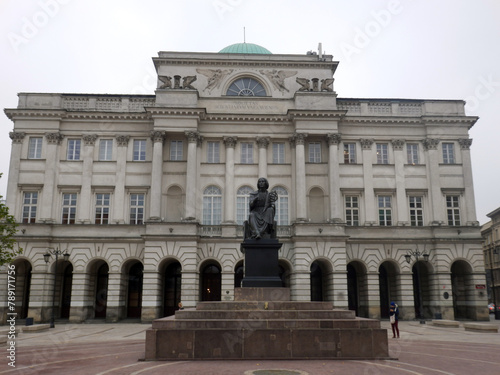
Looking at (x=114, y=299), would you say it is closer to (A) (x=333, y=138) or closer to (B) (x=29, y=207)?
(B) (x=29, y=207)

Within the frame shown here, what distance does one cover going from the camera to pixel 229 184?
38.7 m

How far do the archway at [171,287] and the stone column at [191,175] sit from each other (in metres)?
5.35

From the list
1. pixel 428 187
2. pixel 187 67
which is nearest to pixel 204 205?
pixel 187 67

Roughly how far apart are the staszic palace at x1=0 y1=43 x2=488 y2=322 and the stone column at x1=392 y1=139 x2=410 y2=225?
3.6 inches

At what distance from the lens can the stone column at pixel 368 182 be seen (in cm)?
3919

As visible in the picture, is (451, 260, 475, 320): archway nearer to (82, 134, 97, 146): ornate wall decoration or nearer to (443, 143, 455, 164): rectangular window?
(443, 143, 455, 164): rectangular window

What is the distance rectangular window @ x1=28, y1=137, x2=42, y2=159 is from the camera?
3922 centimetres

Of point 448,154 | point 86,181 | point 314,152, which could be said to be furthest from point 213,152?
point 448,154

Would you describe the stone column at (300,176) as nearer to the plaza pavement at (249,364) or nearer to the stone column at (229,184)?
the stone column at (229,184)

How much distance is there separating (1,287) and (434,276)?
113 ft

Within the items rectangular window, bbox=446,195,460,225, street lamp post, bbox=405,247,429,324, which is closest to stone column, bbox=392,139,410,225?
street lamp post, bbox=405,247,429,324

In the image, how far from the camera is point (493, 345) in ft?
65.7

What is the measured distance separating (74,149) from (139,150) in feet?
18.0

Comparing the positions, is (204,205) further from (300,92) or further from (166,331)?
(166,331)
